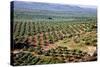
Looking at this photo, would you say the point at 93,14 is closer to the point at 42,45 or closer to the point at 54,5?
the point at 54,5

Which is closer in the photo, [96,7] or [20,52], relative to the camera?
[20,52]

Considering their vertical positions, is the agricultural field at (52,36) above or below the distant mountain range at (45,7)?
below

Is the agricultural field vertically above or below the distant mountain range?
below

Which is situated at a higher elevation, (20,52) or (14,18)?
(14,18)

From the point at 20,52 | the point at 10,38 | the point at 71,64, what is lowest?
the point at 71,64

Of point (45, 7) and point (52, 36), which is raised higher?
point (45, 7)

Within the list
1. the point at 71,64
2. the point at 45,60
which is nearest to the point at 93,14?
the point at 71,64
